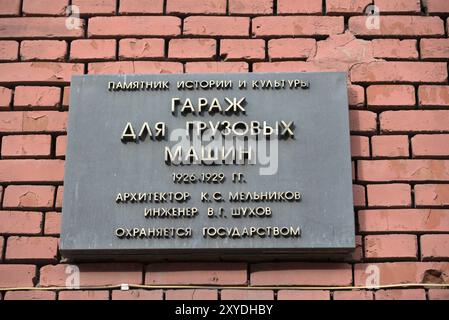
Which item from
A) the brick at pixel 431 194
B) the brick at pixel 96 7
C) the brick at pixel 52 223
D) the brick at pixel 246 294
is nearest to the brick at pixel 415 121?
the brick at pixel 431 194

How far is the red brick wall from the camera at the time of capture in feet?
10.0

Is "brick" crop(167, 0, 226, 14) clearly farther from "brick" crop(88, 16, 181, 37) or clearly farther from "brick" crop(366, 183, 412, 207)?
"brick" crop(366, 183, 412, 207)

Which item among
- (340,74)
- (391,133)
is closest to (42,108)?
(340,74)

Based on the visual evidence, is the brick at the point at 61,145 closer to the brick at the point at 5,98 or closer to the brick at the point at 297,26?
the brick at the point at 5,98

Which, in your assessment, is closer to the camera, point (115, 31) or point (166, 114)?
point (166, 114)

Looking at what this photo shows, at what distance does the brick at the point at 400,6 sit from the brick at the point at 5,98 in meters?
1.56

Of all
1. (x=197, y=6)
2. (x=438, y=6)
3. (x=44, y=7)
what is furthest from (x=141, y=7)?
(x=438, y=6)

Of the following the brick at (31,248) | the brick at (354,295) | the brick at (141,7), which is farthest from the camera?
the brick at (141,7)

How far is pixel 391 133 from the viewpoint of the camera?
3236mm

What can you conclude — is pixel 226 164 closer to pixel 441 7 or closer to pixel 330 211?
pixel 330 211

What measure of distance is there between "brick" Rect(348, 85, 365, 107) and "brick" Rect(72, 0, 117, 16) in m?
1.04

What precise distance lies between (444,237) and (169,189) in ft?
3.44

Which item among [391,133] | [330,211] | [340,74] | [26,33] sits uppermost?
[26,33]

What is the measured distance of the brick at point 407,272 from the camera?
304cm
